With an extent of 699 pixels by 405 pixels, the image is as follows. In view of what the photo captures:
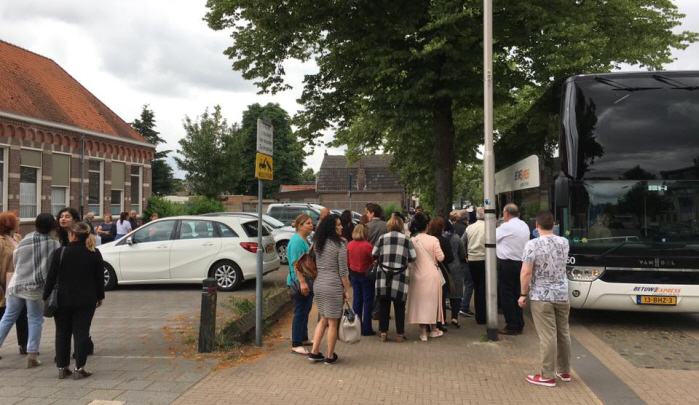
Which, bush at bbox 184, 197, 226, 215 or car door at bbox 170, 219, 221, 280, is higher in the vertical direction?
bush at bbox 184, 197, 226, 215

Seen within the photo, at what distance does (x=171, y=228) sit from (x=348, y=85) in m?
5.88

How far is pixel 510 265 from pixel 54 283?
18.6 ft

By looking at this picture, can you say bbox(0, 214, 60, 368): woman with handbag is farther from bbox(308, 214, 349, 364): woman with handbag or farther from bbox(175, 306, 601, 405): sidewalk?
bbox(308, 214, 349, 364): woman with handbag

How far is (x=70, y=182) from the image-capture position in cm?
2217

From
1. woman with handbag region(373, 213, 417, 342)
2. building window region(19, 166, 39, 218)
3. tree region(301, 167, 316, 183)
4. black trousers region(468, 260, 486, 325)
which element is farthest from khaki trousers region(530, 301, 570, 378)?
tree region(301, 167, 316, 183)

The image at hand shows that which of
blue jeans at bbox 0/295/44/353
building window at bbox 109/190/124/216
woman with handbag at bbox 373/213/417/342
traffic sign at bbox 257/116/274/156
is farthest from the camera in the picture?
building window at bbox 109/190/124/216

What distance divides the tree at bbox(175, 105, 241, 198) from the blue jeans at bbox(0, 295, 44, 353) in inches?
957

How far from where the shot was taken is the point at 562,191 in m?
7.50

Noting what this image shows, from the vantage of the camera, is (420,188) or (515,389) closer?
(515,389)

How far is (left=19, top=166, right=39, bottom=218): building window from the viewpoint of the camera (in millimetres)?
19844

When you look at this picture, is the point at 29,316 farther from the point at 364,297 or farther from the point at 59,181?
the point at 59,181

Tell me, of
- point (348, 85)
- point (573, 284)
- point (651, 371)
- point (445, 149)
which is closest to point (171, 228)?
point (348, 85)

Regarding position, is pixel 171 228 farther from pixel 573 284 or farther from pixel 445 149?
pixel 573 284

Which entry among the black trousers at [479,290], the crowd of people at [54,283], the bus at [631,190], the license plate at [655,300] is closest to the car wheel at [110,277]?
the crowd of people at [54,283]
